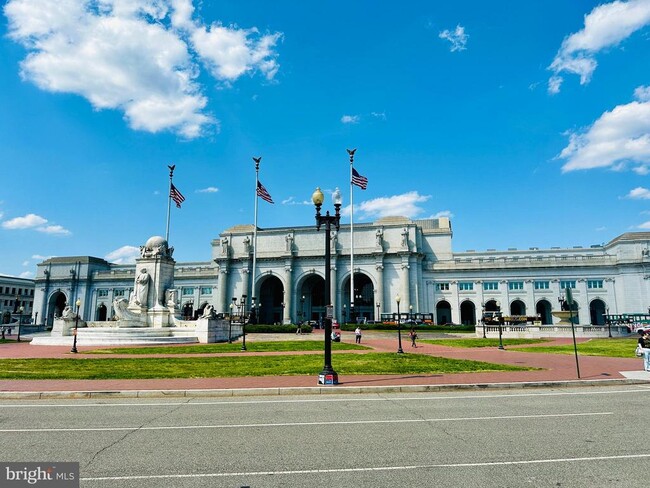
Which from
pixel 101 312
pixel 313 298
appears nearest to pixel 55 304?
pixel 101 312

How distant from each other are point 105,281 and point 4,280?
49.2m

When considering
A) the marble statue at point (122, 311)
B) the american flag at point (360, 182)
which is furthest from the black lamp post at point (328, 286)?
the american flag at point (360, 182)

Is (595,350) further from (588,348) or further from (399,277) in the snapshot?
(399,277)

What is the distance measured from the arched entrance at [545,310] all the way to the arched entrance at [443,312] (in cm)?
1796

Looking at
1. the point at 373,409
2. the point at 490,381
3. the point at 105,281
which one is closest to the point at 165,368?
the point at 373,409

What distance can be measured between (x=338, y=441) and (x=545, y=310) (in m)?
98.1

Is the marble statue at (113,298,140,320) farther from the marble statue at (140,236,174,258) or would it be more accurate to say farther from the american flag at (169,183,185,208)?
A: the american flag at (169,183,185,208)

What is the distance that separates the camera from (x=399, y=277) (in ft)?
308

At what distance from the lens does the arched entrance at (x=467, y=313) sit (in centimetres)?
9612

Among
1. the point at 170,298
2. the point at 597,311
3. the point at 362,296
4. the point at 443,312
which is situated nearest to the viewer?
the point at 170,298

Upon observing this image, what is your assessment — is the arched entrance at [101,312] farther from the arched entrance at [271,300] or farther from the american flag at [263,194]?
the american flag at [263,194]

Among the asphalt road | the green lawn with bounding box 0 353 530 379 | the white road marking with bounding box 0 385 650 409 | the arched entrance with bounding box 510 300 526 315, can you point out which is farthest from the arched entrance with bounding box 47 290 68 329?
the asphalt road

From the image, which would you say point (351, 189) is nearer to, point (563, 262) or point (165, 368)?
point (563, 262)

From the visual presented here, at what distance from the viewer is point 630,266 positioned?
84875 millimetres
